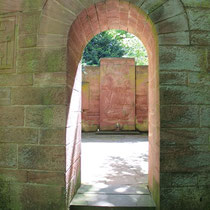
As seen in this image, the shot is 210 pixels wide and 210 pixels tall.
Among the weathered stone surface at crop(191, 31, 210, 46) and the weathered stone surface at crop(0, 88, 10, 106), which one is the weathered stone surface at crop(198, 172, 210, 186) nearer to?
the weathered stone surface at crop(191, 31, 210, 46)

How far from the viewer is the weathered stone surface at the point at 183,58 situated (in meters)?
2.31

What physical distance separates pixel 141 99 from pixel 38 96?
332 inches

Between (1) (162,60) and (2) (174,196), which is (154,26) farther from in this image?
(2) (174,196)

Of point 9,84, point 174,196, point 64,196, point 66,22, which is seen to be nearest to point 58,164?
point 64,196

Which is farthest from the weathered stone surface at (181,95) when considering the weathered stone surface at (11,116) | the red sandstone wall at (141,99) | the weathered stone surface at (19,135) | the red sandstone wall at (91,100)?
the red sandstone wall at (91,100)

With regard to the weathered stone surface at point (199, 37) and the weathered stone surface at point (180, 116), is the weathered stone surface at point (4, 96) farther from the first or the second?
the weathered stone surface at point (199, 37)

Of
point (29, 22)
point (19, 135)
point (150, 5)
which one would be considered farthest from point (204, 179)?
point (29, 22)

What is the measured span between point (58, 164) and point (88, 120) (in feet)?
27.1

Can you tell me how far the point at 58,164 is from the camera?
2338mm

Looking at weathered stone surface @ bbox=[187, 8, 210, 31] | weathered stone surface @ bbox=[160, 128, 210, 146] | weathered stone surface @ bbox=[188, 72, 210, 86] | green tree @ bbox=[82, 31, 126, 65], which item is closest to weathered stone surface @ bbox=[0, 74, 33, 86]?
weathered stone surface @ bbox=[160, 128, 210, 146]

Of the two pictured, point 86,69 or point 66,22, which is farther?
point 86,69

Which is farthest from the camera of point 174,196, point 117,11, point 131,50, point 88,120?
point 131,50

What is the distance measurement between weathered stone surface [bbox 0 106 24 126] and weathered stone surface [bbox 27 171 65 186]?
24.4 inches

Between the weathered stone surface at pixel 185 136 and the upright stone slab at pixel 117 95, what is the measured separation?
7.86 metres
